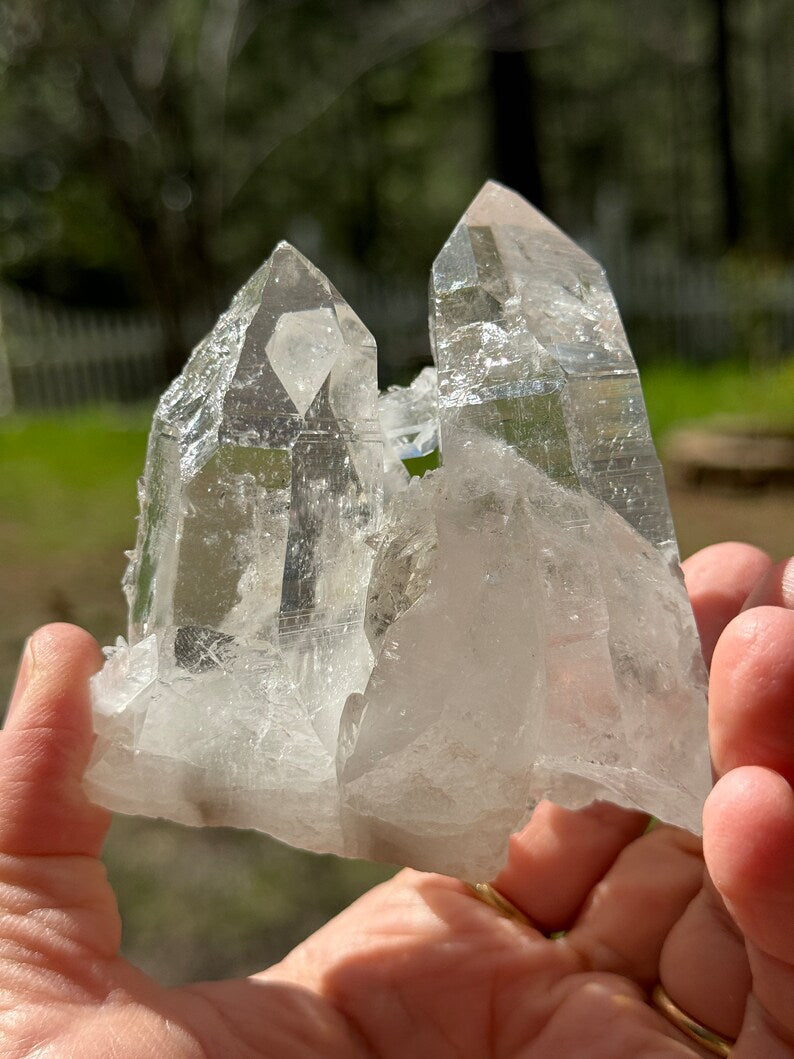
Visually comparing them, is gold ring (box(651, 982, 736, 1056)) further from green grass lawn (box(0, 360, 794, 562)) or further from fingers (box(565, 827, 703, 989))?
green grass lawn (box(0, 360, 794, 562))

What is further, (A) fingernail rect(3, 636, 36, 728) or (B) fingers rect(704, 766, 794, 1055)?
(A) fingernail rect(3, 636, 36, 728)

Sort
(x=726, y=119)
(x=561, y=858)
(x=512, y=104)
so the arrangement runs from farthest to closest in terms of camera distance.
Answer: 1. (x=726, y=119)
2. (x=512, y=104)
3. (x=561, y=858)

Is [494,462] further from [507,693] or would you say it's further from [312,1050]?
[312,1050]

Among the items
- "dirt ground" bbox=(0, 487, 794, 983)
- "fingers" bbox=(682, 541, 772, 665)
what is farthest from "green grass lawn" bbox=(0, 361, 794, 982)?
"fingers" bbox=(682, 541, 772, 665)

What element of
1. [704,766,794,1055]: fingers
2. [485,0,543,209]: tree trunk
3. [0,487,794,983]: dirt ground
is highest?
[485,0,543,209]: tree trunk

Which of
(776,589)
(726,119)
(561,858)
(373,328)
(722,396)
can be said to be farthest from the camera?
(726,119)

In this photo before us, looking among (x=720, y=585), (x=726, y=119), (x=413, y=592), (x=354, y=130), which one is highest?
(x=354, y=130)

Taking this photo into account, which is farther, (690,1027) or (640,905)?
(640,905)

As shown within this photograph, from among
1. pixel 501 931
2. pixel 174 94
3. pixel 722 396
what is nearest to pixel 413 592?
pixel 501 931

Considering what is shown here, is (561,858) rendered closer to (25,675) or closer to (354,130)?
(25,675)
